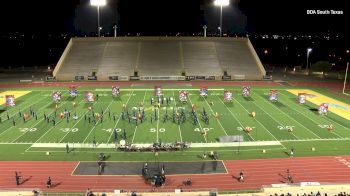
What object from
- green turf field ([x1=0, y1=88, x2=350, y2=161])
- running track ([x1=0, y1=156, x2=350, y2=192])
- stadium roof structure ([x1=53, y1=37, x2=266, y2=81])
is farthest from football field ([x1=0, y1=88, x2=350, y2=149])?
stadium roof structure ([x1=53, y1=37, x2=266, y2=81])

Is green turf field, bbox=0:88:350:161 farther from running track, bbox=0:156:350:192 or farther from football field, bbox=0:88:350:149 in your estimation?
running track, bbox=0:156:350:192

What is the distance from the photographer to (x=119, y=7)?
3922 inches

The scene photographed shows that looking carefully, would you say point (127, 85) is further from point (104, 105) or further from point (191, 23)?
point (191, 23)

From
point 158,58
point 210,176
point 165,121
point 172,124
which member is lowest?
point 210,176

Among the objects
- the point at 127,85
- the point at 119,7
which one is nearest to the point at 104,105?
the point at 127,85

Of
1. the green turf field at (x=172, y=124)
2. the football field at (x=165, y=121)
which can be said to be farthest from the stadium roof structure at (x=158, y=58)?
the green turf field at (x=172, y=124)

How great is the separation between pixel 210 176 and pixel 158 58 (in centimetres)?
5176

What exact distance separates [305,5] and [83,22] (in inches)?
2196

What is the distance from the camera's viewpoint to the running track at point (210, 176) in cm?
2203

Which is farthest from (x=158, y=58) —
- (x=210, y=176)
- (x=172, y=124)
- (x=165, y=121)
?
(x=210, y=176)

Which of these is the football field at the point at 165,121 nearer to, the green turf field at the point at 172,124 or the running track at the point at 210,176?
the green turf field at the point at 172,124

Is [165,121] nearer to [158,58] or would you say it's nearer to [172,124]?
[172,124]

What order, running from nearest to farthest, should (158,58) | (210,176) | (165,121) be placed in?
1. (210,176)
2. (165,121)
3. (158,58)

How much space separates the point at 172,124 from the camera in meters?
34.9
